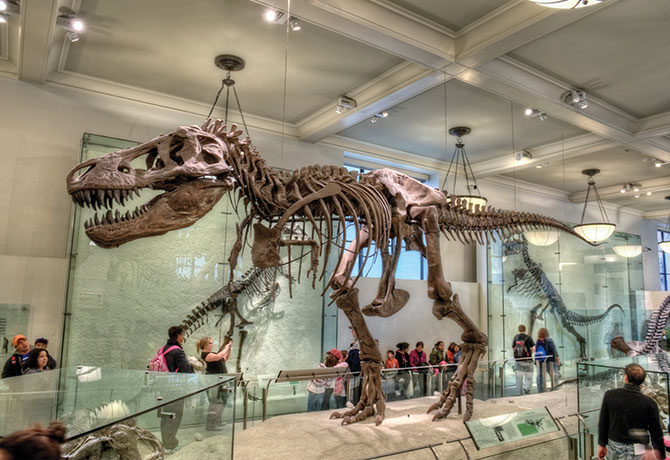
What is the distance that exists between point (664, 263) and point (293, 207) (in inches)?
618

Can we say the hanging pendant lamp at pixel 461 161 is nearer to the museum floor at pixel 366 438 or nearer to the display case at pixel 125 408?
the museum floor at pixel 366 438

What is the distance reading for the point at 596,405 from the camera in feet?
13.0

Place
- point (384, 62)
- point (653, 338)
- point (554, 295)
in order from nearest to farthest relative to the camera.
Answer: point (384, 62), point (653, 338), point (554, 295)

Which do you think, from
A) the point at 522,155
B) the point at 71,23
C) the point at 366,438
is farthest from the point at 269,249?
the point at 522,155

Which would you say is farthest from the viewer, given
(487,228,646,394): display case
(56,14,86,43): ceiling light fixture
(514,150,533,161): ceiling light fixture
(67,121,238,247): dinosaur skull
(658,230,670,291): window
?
(658,230,670,291): window

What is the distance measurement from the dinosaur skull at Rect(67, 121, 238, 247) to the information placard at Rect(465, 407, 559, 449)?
226cm

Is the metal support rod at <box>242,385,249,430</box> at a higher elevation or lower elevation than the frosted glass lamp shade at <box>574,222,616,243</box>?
lower

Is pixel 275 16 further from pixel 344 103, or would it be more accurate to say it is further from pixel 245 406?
pixel 245 406

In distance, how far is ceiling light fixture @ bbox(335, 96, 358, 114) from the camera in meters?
7.13

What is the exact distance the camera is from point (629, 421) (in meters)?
3.31

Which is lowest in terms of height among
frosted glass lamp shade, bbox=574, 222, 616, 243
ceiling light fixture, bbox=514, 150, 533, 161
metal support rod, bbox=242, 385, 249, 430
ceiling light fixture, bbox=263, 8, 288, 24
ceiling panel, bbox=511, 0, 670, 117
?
metal support rod, bbox=242, 385, 249, 430

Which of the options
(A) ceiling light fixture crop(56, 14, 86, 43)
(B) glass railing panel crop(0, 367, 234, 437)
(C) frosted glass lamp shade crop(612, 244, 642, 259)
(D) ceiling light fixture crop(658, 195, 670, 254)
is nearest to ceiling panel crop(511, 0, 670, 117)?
(D) ceiling light fixture crop(658, 195, 670, 254)

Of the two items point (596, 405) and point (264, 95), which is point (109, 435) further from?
point (264, 95)

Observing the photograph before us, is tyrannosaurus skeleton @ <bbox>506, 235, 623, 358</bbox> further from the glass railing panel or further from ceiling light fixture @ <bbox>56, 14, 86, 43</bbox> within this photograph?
the glass railing panel
